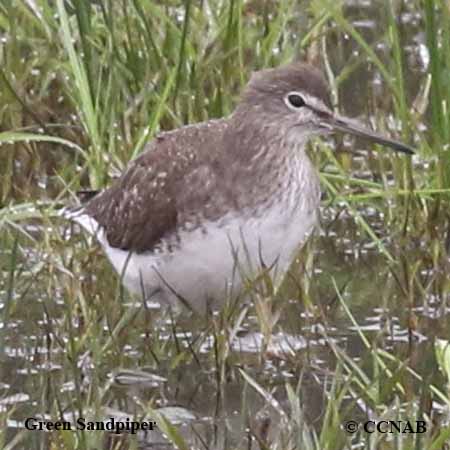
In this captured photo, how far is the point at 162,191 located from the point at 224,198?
1.07 ft

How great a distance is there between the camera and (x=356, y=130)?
7.10 m

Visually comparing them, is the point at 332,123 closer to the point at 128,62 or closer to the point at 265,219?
the point at 265,219

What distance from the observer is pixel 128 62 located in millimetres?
8008

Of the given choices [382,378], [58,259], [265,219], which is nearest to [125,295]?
[58,259]

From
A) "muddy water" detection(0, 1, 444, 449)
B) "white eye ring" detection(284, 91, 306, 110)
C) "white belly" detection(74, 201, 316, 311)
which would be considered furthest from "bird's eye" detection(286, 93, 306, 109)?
"muddy water" detection(0, 1, 444, 449)

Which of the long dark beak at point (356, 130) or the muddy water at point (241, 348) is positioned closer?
the muddy water at point (241, 348)

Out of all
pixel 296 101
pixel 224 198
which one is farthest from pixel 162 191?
pixel 296 101

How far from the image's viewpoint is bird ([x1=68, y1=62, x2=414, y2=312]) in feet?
21.8

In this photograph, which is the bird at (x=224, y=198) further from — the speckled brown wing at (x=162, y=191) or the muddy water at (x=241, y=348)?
the muddy water at (x=241, y=348)

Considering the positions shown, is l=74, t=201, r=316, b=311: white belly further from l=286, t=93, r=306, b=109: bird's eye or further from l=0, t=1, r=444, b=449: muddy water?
l=286, t=93, r=306, b=109: bird's eye

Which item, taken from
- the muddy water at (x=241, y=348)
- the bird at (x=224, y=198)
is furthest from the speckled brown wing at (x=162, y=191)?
the muddy water at (x=241, y=348)

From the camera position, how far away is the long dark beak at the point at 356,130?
705cm

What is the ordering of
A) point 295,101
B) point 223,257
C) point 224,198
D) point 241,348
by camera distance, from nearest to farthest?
point 223,257, point 224,198, point 241,348, point 295,101

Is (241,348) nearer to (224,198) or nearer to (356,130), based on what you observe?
(224,198)
